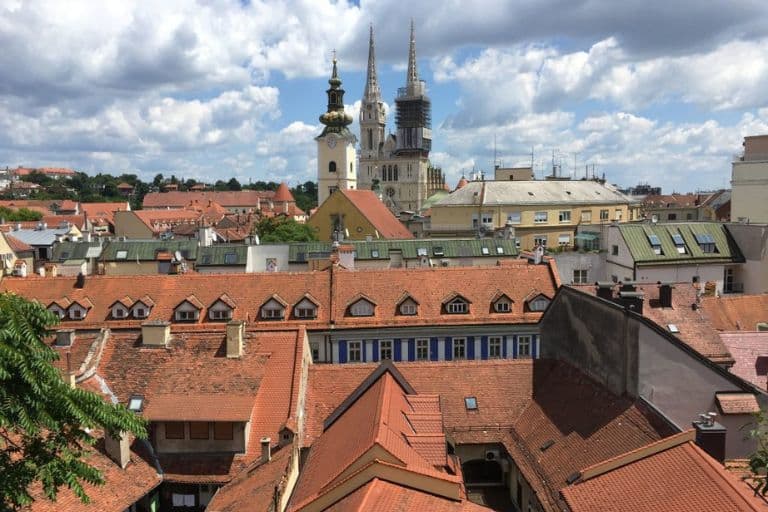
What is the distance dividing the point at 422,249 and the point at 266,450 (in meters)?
31.6

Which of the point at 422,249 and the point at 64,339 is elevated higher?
the point at 422,249

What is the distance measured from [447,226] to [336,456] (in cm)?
5196

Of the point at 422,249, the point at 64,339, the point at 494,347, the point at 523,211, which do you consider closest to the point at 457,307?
the point at 494,347

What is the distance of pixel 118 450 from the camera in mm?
21156

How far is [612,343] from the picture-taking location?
71.8 ft

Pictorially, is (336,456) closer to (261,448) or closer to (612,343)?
(261,448)

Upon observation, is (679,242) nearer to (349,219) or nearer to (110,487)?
(349,219)

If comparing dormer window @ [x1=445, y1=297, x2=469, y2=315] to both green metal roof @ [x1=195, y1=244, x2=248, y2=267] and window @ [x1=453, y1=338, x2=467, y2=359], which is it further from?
green metal roof @ [x1=195, y1=244, x2=248, y2=267]

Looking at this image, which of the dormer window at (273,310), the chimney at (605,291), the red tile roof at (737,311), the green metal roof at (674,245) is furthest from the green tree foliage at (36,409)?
the green metal roof at (674,245)

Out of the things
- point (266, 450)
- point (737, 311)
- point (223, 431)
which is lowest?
point (266, 450)

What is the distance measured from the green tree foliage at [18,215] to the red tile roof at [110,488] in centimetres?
10699

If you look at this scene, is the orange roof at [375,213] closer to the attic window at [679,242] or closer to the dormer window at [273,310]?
the attic window at [679,242]

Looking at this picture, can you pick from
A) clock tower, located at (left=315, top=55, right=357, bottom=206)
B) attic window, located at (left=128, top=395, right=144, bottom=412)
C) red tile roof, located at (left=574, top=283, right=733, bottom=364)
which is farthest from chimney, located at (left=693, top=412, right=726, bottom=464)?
clock tower, located at (left=315, top=55, right=357, bottom=206)

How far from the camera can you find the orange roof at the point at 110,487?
18.3 m
